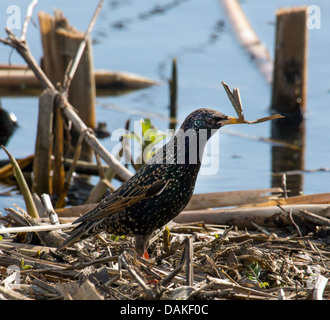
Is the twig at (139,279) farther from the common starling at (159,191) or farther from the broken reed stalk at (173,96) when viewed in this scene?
the broken reed stalk at (173,96)

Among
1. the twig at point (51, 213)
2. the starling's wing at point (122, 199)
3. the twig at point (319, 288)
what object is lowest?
the twig at point (319, 288)

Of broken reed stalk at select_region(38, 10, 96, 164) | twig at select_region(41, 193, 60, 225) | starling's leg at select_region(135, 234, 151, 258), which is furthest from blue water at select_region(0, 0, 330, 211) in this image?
starling's leg at select_region(135, 234, 151, 258)

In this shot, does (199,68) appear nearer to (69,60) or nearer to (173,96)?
(173,96)

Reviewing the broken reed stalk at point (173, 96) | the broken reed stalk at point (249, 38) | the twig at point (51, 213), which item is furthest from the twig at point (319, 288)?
the broken reed stalk at point (249, 38)

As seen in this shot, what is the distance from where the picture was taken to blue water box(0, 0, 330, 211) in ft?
29.5

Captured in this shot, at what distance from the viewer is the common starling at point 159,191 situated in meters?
4.47

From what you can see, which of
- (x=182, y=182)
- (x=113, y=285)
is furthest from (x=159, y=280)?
(x=182, y=182)

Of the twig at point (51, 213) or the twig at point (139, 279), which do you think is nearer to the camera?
the twig at point (139, 279)

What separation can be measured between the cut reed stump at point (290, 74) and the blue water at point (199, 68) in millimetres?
211

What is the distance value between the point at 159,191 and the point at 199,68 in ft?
24.3

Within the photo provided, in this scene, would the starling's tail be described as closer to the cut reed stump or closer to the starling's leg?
the starling's leg

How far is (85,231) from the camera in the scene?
4625 millimetres

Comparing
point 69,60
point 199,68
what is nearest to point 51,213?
point 69,60

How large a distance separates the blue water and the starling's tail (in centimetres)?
331
